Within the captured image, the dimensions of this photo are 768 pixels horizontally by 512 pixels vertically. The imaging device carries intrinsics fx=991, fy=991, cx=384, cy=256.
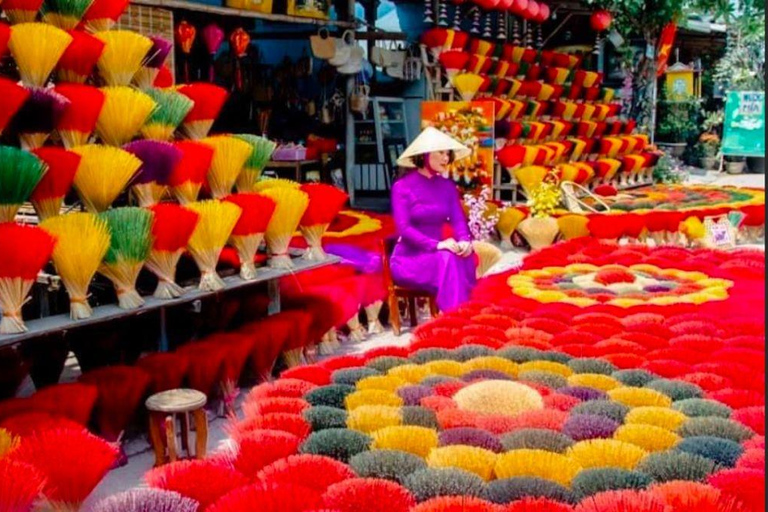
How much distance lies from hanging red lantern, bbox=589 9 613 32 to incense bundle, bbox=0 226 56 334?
9.98 m

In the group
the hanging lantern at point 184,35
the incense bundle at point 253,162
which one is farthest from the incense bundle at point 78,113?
the hanging lantern at point 184,35

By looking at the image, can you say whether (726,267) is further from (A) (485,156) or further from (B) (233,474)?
(A) (485,156)

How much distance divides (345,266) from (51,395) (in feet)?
9.17

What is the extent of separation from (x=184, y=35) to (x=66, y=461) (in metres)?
5.40

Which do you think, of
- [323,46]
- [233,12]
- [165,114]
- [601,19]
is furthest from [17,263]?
[601,19]

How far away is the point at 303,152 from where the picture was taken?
30.2 ft

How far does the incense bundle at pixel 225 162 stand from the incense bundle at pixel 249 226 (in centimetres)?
8

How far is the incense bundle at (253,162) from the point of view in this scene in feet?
15.0

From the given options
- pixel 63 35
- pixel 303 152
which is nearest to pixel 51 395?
pixel 63 35

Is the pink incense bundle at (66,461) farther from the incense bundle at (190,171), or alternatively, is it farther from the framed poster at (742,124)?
the framed poster at (742,124)

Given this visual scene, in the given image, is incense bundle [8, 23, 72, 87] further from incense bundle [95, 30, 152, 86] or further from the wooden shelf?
the wooden shelf

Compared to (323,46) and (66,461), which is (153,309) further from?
(323,46)

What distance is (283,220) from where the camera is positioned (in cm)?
457

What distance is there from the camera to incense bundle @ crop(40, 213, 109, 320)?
3416 millimetres
